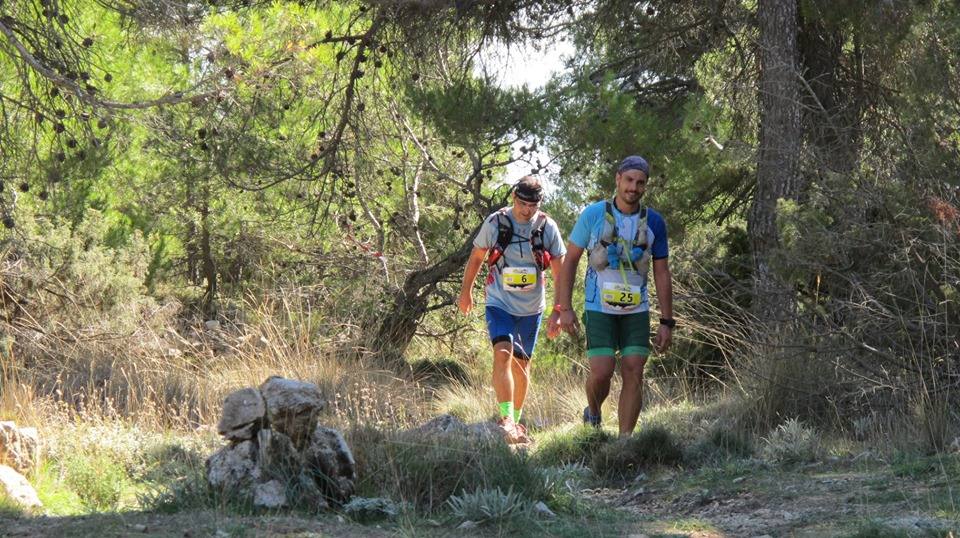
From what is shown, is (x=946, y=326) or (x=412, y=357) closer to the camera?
(x=946, y=326)

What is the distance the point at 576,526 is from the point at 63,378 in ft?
24.7

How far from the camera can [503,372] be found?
303 inches

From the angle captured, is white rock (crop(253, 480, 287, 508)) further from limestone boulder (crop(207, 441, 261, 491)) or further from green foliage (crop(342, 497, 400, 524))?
green foliage (crop(342, 497, 400, 524))

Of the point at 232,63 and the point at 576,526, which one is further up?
the point at 232,63

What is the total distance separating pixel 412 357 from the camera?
48.6 feet

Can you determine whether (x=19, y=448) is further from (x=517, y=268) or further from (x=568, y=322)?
(x=568, y=322)

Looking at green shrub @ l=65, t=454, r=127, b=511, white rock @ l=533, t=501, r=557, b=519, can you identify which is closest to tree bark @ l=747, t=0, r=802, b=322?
white rock @ l=533, t=501, r=557, b=519

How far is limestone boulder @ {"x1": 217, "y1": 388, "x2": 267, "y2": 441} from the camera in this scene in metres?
5.18

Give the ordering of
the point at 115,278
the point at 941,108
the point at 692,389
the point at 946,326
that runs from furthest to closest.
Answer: the point at 115,278
the point at 692,389
the point at 941,108
the point at 946,326

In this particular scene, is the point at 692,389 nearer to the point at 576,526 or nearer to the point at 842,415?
the point at 842,415

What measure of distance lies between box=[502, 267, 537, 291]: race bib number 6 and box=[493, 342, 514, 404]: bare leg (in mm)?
359

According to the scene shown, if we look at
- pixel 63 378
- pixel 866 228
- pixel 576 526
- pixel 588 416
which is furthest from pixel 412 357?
pixel 576 526

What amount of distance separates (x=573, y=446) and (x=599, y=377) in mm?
427

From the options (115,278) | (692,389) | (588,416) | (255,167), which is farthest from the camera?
(115,278)
